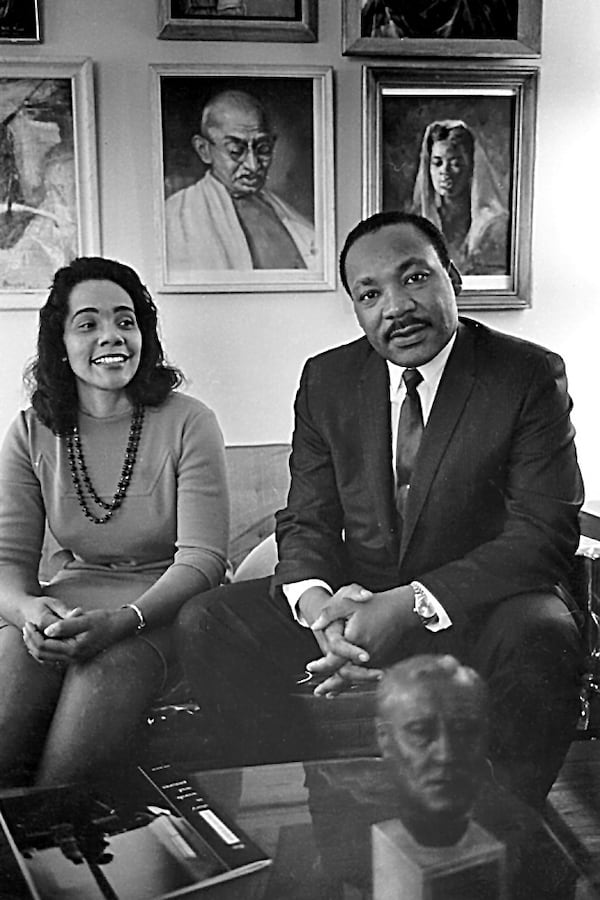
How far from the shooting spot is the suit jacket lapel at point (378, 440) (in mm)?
1080

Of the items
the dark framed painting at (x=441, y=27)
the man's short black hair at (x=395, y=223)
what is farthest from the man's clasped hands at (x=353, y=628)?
the dark framed painting at (x=441, y=27)

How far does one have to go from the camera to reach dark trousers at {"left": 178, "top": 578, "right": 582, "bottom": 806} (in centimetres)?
106

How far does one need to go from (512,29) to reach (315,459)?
0.51m

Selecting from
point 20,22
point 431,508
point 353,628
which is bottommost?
point 353,628

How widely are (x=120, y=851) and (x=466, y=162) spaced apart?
0.80 m

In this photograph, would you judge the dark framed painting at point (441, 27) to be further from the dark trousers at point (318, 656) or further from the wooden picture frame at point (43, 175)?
the dark trousers at point (318, 656)

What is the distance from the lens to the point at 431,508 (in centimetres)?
106

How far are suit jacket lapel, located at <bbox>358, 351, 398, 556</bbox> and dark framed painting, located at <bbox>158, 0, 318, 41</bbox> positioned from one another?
0.36 metres

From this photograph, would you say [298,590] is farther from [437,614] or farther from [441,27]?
[441,27]

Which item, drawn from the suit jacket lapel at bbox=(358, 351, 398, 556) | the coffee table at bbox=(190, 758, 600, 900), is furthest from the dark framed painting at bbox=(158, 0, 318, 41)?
the coffee table at bbox=(190, 758, 600, 900)

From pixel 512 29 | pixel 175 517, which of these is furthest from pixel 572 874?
pixel 512 29

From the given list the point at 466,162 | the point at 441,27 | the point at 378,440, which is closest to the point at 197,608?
A: the point at 378,440

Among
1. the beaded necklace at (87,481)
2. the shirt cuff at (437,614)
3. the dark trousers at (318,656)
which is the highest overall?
the beaded necklace at (87,481)

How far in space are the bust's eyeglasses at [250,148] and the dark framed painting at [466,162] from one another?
106mm
